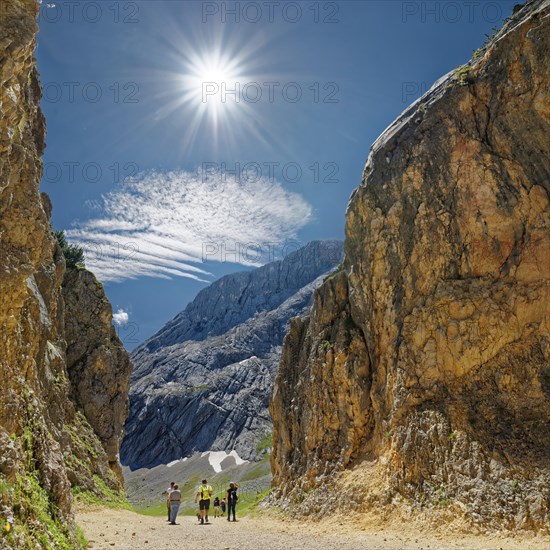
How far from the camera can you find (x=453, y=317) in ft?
87.0

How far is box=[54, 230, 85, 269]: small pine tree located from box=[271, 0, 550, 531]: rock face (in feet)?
107

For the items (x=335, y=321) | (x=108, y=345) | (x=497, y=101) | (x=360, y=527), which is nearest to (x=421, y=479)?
(x=360, y=527)

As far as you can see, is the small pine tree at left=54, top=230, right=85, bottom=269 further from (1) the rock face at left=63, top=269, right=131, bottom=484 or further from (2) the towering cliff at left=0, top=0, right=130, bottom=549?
(2) the towering cliff at left=0, top=0, right=130, bottom=549

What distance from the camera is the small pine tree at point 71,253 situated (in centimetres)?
5229

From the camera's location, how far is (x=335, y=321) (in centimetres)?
3741

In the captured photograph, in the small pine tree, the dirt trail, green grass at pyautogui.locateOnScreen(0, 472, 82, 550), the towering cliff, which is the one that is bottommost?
the dirt trail

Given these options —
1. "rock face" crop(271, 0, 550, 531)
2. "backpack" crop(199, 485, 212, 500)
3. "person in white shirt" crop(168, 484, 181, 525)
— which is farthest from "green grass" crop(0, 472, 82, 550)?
"backpack" crop(199, 485, 212, 500)

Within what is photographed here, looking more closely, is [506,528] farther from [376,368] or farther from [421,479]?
[376,368]

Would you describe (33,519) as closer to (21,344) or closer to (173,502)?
(21,344)

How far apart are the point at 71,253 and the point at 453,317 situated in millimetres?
44838

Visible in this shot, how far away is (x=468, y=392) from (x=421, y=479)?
525 cm

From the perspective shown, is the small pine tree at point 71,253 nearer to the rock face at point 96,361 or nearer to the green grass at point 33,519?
the rock face at point 96,361

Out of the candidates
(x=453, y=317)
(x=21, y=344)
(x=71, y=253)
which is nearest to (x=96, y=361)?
(x=71, y=253)

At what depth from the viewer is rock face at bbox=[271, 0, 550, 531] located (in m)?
22.1
